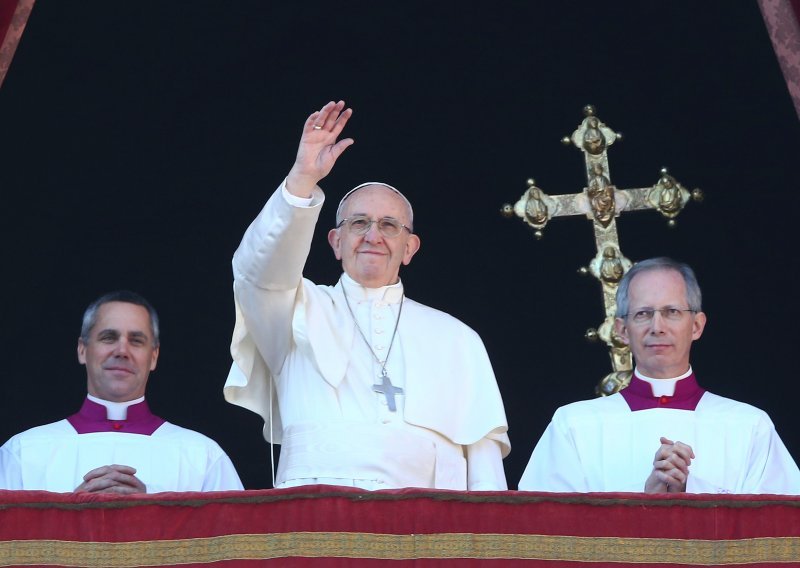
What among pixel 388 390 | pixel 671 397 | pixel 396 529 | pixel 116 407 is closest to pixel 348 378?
pixel 388 390

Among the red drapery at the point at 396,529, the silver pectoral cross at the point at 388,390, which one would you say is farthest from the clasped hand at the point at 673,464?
the silver pectoral cross at the point at 388,390

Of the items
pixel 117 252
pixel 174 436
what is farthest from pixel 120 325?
pixel 117 252

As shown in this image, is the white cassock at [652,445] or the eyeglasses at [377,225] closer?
the white cassock at [652,445]

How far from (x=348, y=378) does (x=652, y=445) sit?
0.88 m

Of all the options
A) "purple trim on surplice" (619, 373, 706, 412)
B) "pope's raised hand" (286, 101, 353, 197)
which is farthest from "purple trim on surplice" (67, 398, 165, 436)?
"purple trim on surplice" (619, 373, 706, 412)

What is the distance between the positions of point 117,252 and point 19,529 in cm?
299

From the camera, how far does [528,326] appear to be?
7.07m

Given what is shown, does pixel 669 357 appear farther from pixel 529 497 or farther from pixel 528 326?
pixel 528 326

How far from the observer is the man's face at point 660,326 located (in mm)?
5363

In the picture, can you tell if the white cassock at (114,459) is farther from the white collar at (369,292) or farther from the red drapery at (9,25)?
the red drapery at (9,25)

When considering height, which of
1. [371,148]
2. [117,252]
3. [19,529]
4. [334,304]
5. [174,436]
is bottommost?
[19,529]

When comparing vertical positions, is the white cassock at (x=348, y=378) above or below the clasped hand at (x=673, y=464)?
→ above

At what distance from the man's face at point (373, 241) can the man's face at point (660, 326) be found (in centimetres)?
66

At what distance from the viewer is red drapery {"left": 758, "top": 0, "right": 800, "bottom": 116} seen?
5.59 metres
